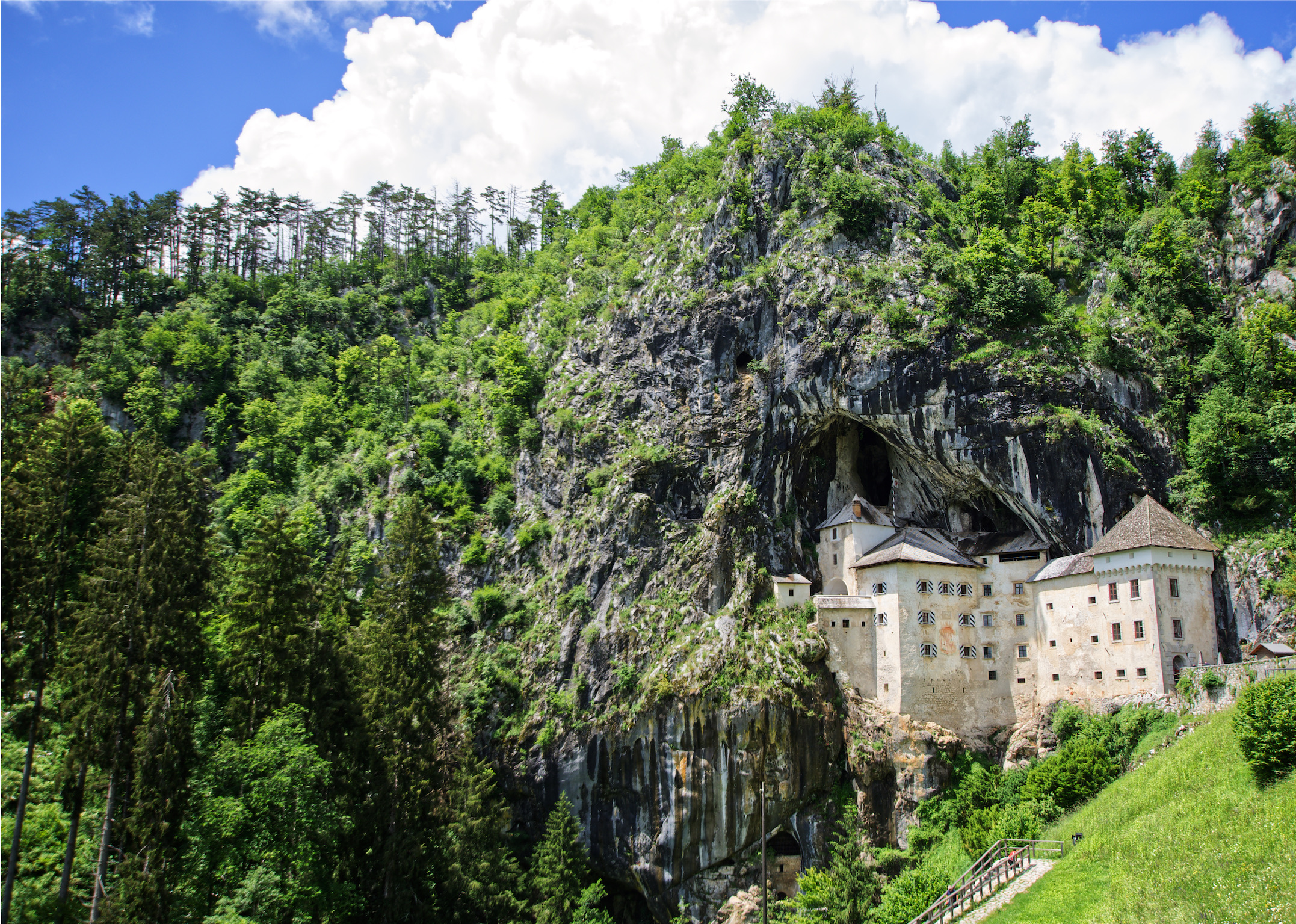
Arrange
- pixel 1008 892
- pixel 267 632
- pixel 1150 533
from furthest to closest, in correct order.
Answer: pixel 1150 533
pixel 267 632
pixel 1008 892

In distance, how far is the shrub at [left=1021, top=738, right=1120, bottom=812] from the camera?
36.7 metres

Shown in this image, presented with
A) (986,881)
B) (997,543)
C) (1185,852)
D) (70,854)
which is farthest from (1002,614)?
(70,854)

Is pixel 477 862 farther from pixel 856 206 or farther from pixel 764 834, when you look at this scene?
pixel 856 206

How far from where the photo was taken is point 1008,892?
2942 cm

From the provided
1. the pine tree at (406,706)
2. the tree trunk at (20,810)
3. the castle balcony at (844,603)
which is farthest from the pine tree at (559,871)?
the tree trunk at (20,810)

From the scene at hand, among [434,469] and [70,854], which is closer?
[70,854]

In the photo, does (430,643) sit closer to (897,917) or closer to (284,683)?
(284,683)

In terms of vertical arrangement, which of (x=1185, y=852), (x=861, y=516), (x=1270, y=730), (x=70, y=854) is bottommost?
(x=70, y=854)

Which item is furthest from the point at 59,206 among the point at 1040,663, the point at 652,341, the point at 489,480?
the point at 1040,663

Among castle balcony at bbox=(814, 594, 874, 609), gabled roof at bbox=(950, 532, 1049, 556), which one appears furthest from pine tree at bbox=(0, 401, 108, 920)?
gabled roof at bbox=(950, 532, 1049, 556)

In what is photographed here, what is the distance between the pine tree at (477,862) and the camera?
1544 inches

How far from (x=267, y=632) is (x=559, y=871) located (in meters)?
18.0

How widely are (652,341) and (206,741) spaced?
32828mm

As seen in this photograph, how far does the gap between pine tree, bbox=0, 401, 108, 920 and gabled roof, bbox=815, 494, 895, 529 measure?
36.7m
